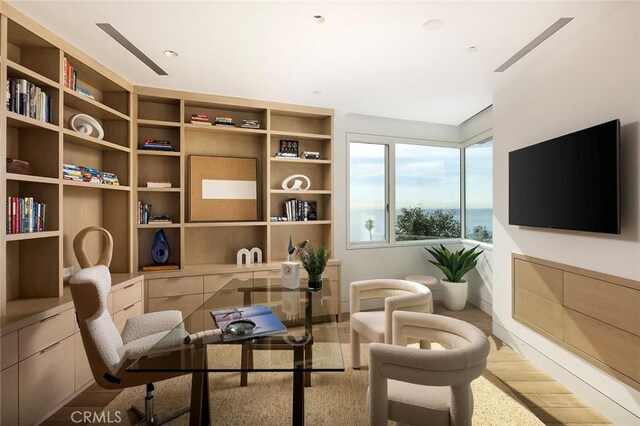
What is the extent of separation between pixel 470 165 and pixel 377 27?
11.1 feet

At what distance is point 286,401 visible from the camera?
7.68 ft

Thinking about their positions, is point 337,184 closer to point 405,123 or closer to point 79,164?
point 405,123

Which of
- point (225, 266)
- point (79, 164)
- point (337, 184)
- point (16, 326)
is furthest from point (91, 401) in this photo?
point (337, 184)

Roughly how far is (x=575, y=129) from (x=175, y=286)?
3761 mm

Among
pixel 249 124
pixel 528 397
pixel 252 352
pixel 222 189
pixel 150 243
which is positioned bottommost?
pixel 528 397

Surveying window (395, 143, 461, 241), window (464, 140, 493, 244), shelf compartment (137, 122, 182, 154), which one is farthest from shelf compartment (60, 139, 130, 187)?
window (464, 140, 493, 244)

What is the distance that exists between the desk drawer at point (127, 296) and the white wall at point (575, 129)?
11.9 feet

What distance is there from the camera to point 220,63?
287cm

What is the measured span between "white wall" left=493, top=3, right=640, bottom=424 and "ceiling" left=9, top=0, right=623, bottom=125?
0.13 meters

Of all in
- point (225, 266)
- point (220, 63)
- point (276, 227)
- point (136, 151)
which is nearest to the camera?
point (220, 63)

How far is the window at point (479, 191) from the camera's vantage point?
4477 millimetres

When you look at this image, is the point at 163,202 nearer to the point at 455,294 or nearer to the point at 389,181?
the point at 389,181

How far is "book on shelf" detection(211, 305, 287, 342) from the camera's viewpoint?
170 cm

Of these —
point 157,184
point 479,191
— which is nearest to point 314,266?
point 157,184
